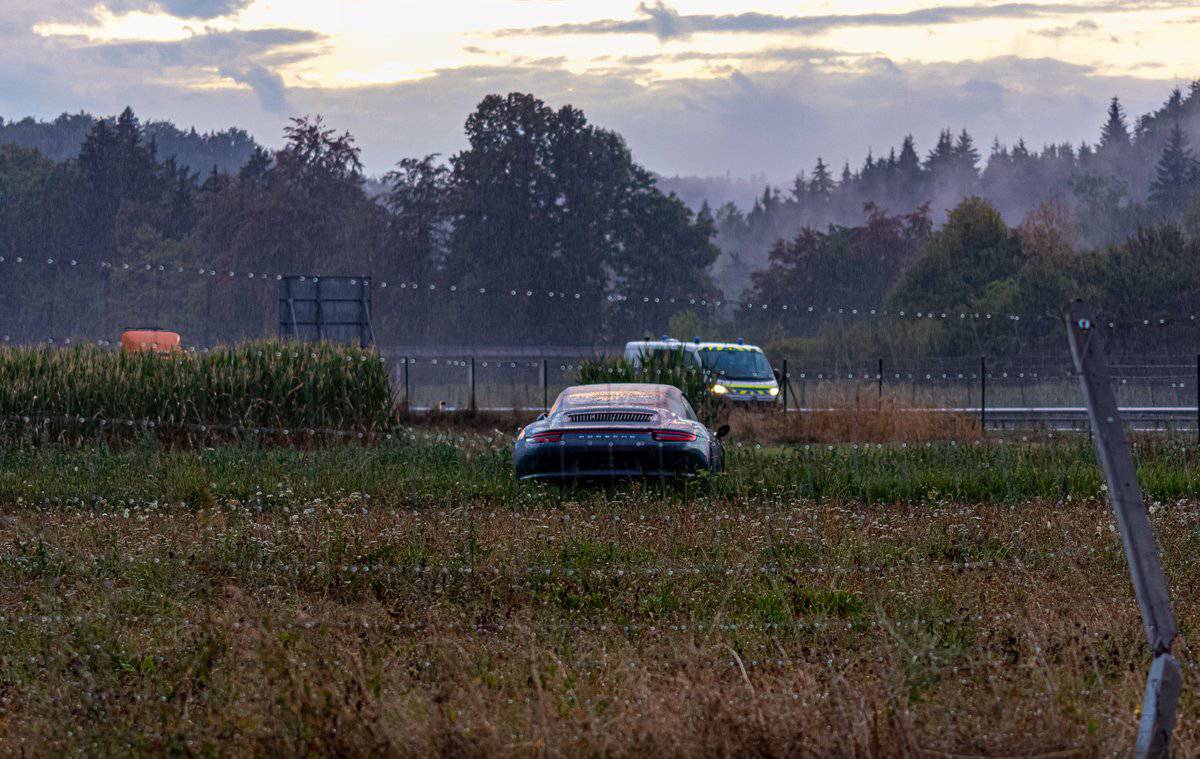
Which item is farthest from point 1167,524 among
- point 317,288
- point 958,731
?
point 317,288

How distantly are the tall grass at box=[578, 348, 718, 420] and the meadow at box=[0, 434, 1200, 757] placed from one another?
7.15 meters

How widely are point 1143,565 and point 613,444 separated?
10.5m

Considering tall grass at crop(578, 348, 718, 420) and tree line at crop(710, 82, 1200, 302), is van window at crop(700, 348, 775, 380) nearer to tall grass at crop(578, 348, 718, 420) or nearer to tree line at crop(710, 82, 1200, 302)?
A: tall grass at crop(578, 348, 718, 420)

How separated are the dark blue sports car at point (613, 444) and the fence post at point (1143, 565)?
33.7 feet

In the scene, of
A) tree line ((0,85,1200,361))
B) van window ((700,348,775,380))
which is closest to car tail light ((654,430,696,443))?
van window ((700,348,775,380))

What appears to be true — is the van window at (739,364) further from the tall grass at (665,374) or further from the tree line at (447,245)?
the tree line at (447,245)

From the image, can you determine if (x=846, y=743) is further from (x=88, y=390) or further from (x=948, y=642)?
(x=88, y=390)

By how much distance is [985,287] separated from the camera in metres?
64.4

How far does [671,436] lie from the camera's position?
52.1 feet

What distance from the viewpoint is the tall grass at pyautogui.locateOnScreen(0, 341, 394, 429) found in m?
23.6

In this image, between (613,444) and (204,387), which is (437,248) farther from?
(613,444)

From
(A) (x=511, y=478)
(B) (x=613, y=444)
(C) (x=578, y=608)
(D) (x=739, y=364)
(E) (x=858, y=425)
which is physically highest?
(B) (x=613, y=444)

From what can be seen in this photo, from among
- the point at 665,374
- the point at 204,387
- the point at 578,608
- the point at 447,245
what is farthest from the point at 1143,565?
the point at 447,245

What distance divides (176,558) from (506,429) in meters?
17.7
